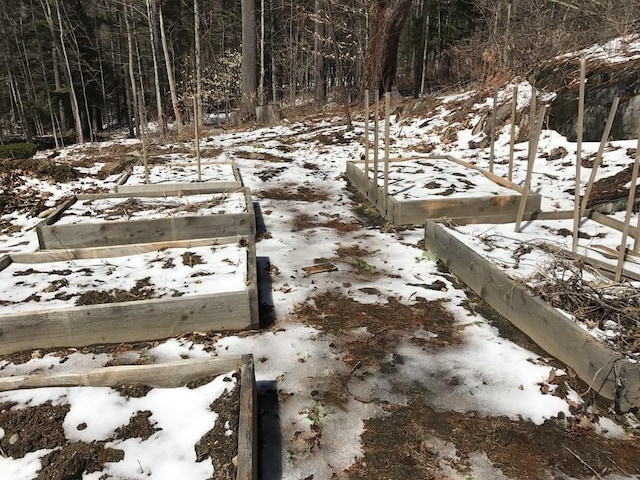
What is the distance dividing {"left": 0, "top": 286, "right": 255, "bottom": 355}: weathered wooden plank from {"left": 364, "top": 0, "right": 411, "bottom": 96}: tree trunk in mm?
9821

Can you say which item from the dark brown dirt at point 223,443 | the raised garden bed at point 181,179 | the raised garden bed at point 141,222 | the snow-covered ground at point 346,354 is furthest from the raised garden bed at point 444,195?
the dark brown dirt at point 223,443

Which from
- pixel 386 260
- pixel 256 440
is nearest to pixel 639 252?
pixel 386 260

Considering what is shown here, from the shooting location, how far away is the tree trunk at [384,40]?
12.2m

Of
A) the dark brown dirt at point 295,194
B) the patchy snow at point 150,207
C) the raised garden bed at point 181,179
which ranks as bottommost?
the dark brown dirt at point 295,194

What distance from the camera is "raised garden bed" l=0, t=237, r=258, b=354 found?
3141mm

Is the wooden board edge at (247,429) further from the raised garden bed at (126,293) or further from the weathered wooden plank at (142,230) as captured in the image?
the weathered wooden plank at (142,230)

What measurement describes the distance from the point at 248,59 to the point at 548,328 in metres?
16.0

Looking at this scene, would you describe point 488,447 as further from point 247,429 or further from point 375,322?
point 375,322

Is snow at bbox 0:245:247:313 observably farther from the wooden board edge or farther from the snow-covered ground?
the wooden board edge

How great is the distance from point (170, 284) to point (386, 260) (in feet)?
7.48

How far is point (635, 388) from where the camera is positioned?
2.42 meters

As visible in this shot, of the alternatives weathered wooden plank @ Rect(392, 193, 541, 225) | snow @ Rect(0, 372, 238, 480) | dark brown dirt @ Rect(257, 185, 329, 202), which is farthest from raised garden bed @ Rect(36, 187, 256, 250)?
snow @ Rect(0, 372, 238, 480)

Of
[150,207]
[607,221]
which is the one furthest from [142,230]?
[607,221]

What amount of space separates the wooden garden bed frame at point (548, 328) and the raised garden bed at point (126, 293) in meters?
1.98
